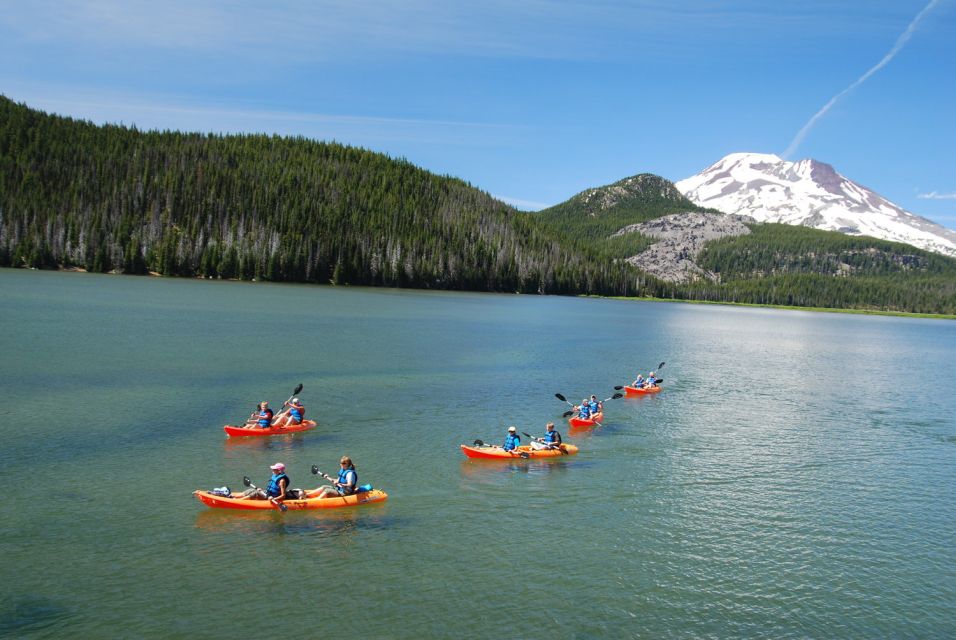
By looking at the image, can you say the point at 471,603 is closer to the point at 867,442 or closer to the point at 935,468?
the point at 935,468

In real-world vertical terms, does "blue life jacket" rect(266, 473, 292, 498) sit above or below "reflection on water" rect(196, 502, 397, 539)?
above

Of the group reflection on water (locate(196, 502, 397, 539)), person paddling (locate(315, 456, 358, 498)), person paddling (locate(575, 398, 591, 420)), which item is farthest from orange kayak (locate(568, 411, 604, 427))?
person paddling (locate(315, 456, 358, 498))

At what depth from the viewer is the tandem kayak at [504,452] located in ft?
120

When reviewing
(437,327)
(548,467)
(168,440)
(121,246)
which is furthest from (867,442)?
(121,246)

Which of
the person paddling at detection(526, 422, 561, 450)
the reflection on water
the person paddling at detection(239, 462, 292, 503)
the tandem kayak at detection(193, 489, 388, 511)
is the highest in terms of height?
the person paddling at detection(526, 422, 561, 450)

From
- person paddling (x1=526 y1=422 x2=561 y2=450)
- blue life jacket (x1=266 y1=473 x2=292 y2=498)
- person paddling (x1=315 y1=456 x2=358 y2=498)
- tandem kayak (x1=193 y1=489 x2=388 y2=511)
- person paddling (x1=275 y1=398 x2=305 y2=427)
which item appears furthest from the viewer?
person paddling (x1=275 y1=398 x2=305 y2=427)

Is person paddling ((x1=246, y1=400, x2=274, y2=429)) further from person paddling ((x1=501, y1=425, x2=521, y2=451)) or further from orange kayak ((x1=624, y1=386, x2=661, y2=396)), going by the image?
orange kayak ((x1=624, y1=386, x2=661, y2=396))

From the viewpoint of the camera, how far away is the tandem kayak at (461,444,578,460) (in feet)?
120

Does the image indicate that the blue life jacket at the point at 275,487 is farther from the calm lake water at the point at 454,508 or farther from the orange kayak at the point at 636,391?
the orange kayak at the point at 636,391

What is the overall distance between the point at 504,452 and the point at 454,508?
8073 millimetres

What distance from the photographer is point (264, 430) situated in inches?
1550

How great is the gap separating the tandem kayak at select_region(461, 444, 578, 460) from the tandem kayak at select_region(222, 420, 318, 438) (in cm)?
991

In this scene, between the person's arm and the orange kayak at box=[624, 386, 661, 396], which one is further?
the orange kayak at box=[624, 386, 661, 396]

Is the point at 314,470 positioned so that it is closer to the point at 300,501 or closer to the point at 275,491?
the point at 300,501
